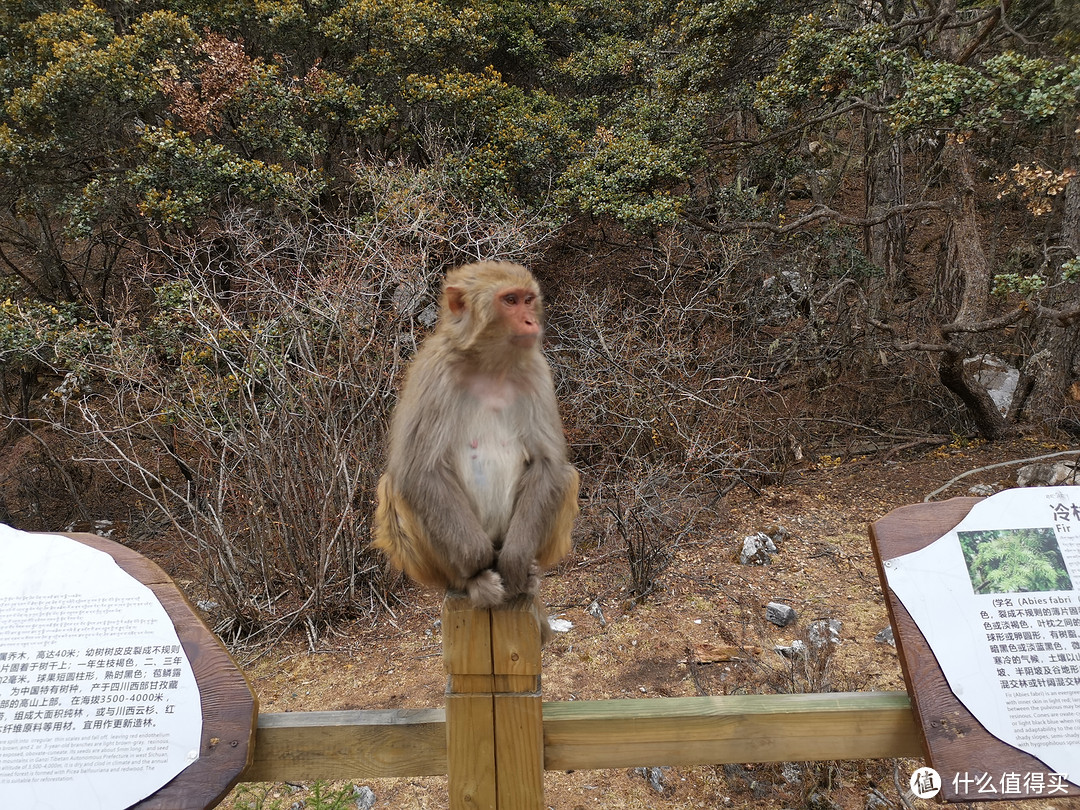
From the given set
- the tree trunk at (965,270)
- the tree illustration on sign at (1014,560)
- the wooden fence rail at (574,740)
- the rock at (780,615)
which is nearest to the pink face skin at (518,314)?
the wooden fence rail at (574,740)

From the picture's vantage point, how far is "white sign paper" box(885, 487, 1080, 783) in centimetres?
165

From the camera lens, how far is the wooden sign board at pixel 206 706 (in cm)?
157

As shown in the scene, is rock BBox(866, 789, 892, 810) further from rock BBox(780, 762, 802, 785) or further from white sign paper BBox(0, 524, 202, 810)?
white sign paper BBox(0, 524, 202, 810)

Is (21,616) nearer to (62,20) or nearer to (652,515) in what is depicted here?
(652,515)

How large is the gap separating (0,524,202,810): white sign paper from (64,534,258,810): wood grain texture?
0.06 feet

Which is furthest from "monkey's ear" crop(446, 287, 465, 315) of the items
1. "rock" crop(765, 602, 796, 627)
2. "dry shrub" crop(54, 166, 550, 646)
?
"rock" crop(765, 602, 796, 627)

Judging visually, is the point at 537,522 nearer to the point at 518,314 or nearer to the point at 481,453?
the point at 481,453

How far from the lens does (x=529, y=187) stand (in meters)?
7.57

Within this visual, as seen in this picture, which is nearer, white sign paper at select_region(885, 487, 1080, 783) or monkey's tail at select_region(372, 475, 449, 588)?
white sign paper at select_region(885, 487, 1080, 783)

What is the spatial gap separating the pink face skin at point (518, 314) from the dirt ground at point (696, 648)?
2.04m

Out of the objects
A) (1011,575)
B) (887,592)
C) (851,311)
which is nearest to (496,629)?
(887,592)

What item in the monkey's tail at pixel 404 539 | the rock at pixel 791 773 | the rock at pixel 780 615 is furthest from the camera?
the rock at pixel 780 615

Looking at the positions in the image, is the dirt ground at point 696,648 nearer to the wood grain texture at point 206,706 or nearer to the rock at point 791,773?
the rock at point 791,773

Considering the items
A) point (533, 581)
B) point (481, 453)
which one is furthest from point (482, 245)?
point (533, 581)
